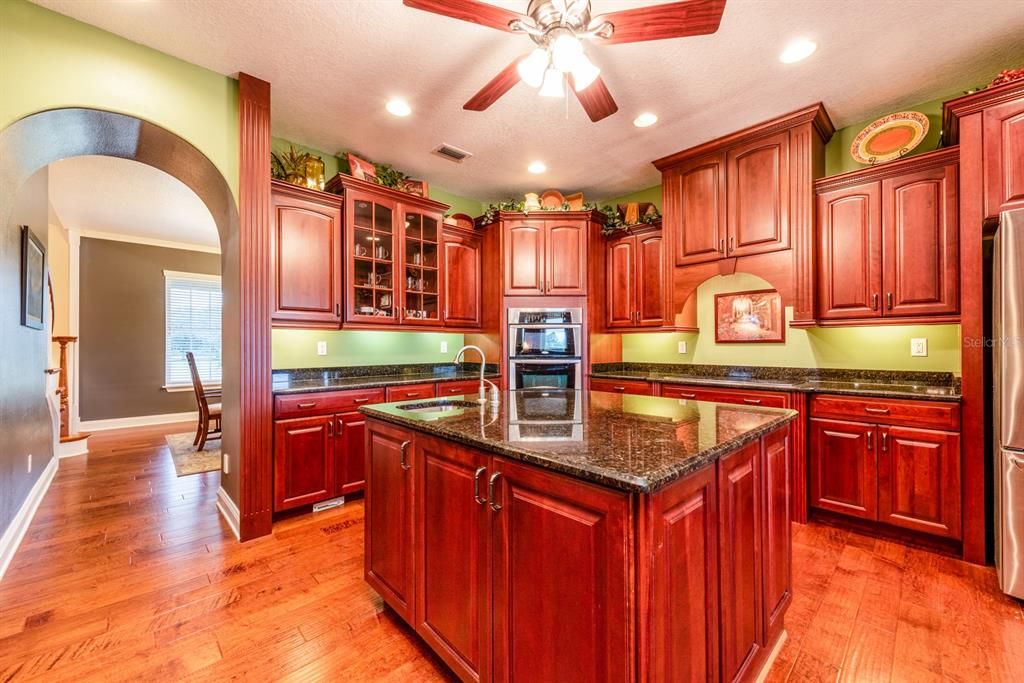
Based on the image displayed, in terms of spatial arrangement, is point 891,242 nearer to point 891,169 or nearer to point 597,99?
point 891,169

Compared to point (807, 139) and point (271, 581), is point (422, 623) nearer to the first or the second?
point (271, 581)

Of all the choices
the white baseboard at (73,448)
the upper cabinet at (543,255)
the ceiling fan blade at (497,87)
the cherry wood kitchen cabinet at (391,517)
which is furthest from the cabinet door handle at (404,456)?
the white baseboard at (73,448)

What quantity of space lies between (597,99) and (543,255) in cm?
207

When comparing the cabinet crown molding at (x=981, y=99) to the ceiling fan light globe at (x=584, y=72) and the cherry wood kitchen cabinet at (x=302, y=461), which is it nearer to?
the ceiling fan light globe at (x=584, y=72)

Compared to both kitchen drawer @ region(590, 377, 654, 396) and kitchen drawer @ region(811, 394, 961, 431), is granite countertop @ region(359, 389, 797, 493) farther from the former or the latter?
kitchen drawer @ region(590, 377, 654, 396)

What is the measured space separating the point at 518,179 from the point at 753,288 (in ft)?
7.96

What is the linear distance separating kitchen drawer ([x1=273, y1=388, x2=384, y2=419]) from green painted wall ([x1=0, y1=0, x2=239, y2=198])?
134cm

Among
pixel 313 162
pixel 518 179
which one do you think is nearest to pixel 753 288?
pixel 518 179

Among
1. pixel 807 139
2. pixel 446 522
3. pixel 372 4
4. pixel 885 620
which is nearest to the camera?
pixel 446 522

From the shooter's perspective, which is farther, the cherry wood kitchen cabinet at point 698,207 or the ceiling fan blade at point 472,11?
the cherry wood kitchen cabinet at point 698,207

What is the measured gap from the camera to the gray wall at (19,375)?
2.34 metres

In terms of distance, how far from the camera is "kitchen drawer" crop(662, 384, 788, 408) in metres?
2.87

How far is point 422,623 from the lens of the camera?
155 cm

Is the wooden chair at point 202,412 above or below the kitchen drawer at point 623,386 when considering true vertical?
below
